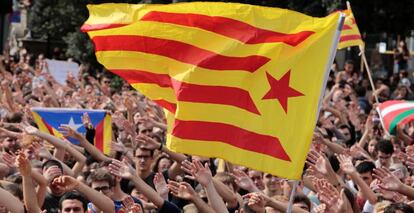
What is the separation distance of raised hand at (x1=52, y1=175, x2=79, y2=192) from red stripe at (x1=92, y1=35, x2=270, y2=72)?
107cm

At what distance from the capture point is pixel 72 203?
891 centimetres

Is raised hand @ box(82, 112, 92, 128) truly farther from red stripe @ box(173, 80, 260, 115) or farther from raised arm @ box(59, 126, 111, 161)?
red stripe @ box(173, 80, 260, 115)

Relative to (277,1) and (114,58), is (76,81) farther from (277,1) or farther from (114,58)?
(114,58)

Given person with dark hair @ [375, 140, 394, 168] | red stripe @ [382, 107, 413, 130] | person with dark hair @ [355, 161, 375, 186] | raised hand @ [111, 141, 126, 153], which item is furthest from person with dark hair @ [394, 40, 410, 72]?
person with dark hair @ [355, 161, 375, 186]

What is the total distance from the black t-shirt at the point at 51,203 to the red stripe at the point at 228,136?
6.12 ft

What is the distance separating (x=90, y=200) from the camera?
9.03 meters

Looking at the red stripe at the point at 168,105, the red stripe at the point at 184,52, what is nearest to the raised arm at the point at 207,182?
the red stripe at the point at 168,105

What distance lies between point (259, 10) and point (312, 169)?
1739 mm

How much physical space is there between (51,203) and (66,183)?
978mm

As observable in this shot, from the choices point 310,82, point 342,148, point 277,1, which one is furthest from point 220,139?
point 277,1

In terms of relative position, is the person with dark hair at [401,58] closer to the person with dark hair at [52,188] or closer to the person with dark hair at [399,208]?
the person with dark hair at [52,188]

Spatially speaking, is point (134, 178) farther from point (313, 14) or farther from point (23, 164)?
point (313, 14)

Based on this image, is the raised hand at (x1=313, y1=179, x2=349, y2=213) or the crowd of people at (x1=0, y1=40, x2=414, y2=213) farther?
the crowd of people at (x1=0, y1=40, x2=414, y2=213)

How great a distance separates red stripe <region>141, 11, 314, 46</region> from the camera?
337 inches
